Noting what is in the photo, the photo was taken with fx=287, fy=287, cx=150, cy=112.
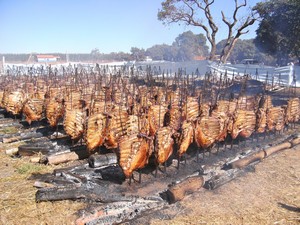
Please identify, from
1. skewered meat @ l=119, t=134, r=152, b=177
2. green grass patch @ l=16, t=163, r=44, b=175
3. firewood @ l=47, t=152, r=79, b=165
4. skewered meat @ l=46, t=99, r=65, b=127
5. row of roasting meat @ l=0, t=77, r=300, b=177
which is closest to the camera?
skewered meat @ l=119, t=134, r=152, b=177

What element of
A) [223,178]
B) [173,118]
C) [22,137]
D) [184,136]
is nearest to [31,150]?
[22,137]

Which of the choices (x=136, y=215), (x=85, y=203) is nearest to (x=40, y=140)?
(x=85, y=203)

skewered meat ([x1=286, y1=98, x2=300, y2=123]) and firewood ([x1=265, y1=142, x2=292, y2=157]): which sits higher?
skewered meat ([x1=286, y1=98, x2=300, y2=123])

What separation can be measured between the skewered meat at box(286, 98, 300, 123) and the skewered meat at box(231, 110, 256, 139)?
2.03 metres

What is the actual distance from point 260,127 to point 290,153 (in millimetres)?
1024

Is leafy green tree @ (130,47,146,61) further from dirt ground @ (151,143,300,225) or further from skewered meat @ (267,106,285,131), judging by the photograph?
dirt ground @ (151,143,300,225)

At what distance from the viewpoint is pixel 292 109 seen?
9.36 m

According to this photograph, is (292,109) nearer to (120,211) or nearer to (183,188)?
(183,188)

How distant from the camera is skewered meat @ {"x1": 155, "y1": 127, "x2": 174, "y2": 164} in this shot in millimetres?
5469

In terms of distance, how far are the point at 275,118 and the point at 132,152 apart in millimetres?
5349

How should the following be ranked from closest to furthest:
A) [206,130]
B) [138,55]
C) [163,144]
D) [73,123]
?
[163,144] → [206,130] → [73,123] → [138,55]

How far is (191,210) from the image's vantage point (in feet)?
16.0

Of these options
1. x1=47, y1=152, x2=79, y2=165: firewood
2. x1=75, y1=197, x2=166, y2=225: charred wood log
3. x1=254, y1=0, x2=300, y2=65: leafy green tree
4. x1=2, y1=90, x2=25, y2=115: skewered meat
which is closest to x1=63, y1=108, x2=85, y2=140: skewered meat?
x1=47, y1=152, x2=79, y2=165: firewood

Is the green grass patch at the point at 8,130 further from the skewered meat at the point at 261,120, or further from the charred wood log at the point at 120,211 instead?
the skewered meat at the point at 261,120
